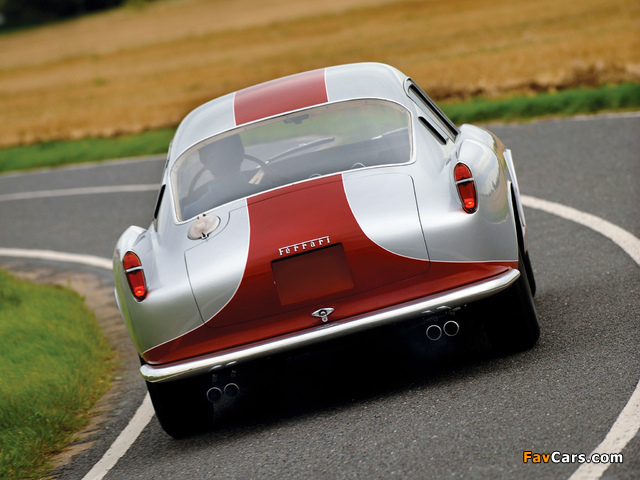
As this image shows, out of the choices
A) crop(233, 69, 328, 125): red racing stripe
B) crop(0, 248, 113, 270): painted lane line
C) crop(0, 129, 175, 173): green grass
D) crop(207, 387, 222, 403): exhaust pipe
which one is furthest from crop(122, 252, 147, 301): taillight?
crop(0, 129, 175, 173): green grass

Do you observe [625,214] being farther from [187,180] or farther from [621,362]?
[187,180]

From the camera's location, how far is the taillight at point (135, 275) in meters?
4.88

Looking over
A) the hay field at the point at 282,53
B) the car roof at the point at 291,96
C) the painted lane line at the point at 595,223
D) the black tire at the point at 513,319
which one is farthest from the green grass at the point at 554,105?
the black tire at the point at 513,319

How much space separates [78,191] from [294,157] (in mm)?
10500

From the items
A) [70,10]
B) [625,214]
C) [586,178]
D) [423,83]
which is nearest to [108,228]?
[586,178]

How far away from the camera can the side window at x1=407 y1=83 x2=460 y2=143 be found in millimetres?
5488

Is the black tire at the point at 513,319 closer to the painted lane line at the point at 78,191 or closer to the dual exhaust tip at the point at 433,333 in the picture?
the dual exhaust tip at the point at 433,333

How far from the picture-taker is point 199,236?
4.94 meters

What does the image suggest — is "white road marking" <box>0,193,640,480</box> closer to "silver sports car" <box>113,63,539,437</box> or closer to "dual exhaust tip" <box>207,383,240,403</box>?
"silver sports car" <box>113,63,539,437</box>

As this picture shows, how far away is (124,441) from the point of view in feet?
17.4

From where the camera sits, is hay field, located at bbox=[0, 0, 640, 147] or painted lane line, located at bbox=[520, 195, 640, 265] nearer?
painted lane line, located at bbox=[520, 195, 640, 265]

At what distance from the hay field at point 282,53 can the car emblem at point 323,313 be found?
1144 cm

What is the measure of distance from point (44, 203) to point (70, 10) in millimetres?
81258

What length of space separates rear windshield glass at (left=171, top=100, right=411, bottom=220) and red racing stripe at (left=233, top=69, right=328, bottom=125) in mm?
79
